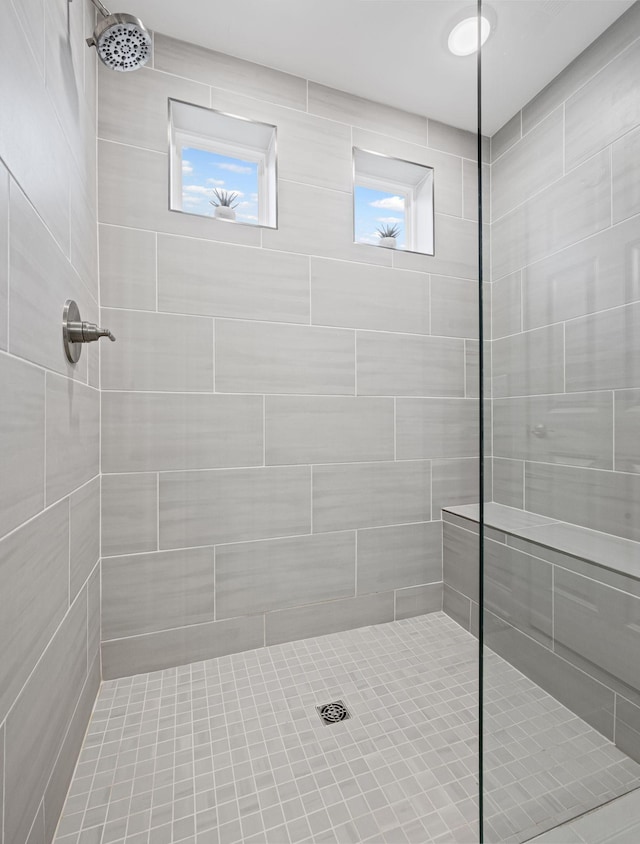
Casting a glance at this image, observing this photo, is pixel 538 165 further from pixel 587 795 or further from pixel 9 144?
pixel 587 795

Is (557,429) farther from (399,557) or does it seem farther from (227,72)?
(227,72)

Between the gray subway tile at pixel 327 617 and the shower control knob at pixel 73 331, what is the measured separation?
122cm

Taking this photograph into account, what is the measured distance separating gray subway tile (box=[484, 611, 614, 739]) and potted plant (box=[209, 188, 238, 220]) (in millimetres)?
1676

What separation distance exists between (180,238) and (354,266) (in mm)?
723

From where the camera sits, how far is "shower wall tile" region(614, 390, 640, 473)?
73 centimetres

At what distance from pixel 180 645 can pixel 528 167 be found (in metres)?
1.80

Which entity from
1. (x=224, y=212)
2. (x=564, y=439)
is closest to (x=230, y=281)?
(x=224, y=212)

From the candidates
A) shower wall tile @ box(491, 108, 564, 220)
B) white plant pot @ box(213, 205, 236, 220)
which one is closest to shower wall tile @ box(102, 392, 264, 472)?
white plant pot @ box(213, 205, 236, 220)

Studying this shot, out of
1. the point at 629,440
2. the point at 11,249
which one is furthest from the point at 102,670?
the point at 629,440

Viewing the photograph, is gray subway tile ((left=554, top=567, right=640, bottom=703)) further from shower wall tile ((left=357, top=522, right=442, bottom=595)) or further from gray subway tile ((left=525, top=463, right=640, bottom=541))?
shower wall tile ((left=357, top=522, right=442, bottom=595))

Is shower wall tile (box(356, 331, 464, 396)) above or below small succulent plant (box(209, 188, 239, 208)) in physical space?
below

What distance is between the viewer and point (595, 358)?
75 cm

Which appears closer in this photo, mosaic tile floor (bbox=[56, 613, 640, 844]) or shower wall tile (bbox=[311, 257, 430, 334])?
mosaic tile floor (bbox=[56, 613, 640, 844])

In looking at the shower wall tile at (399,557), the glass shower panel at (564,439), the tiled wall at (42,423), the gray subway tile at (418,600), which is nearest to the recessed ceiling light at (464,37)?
the glass shower panel at (564,439)
